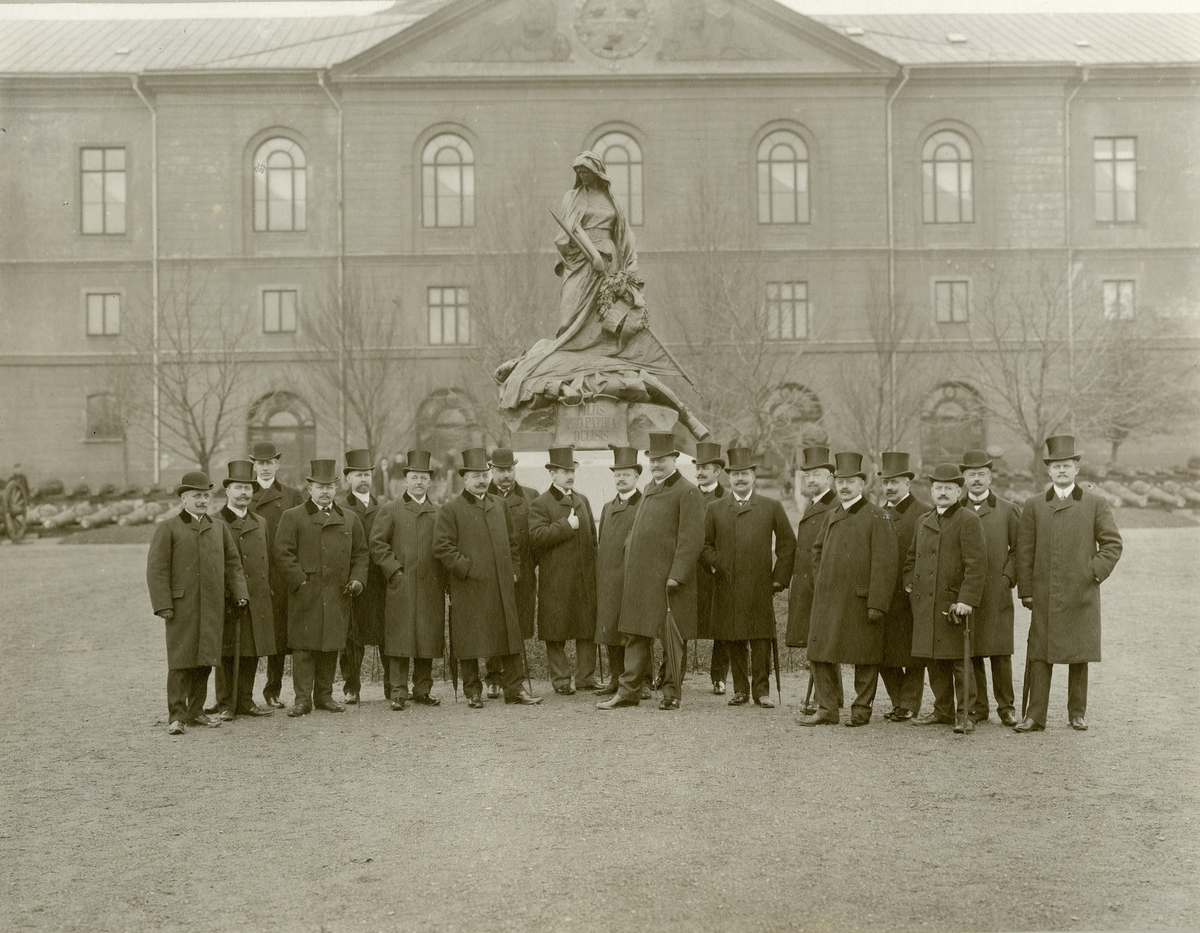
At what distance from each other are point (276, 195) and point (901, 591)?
34.1 m

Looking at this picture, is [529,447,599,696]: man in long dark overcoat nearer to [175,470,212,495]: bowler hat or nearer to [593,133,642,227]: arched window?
[175,470,212,495]: bowler hat

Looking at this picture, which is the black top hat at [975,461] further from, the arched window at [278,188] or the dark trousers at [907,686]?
the arched window at [278,188]

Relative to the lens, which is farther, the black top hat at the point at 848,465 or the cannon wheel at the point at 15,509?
the cannon wheel at the point at 15,509

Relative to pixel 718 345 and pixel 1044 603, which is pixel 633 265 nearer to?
pixel 1044 603

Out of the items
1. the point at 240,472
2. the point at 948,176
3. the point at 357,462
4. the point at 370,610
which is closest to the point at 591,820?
the point at 370,610

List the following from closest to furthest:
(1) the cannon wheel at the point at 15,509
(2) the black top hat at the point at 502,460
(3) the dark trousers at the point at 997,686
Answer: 1. (3) the dark trousers at the point at 997,686
2. (2) the black top hat at the point at 502,460
3. (1) the cannon wheel at the point at 15,509

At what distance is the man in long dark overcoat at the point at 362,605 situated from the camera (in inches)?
414

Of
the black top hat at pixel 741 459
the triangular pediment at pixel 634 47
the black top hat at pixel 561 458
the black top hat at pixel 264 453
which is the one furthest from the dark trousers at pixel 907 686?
the triangular pediment at pixel 634 47

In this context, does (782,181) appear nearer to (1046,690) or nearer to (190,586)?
(1046,690)

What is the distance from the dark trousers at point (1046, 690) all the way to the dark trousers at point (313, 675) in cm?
538

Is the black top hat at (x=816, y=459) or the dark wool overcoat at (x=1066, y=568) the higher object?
the black top hat at (x=816, y=459)

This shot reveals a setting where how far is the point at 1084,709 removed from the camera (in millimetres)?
9164

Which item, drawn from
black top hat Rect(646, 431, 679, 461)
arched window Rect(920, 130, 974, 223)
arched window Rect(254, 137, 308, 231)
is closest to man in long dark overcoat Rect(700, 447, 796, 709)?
black top hat Rect(646, 431, 679, 461)

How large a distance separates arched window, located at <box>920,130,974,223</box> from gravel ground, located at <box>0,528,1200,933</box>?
31.6m
